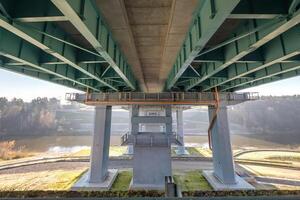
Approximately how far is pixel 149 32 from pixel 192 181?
1722cm

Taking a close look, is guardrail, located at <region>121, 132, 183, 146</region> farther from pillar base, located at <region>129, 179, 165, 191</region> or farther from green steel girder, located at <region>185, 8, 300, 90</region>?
green steel girder, located at <region>185, 8, 300, 90</region>

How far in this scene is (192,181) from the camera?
18188 mm

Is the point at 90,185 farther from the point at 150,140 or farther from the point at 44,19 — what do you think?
the point at 44,19

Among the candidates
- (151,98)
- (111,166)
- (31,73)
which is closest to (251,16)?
(31,73)

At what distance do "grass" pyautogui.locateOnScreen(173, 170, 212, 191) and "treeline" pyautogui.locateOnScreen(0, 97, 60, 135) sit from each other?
69.7 meters

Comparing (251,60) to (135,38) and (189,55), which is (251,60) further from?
(135,38)

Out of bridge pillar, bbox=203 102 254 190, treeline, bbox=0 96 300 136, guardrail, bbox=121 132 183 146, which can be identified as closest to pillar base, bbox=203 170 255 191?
bridge pillar, bbox=203 102 254 190

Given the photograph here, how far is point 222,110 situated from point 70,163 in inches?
957

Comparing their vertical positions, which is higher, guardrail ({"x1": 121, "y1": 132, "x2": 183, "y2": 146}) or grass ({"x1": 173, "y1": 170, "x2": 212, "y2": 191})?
guardrail ({"x1": 121, "y1": 132, "x2": 183, "y2": 146})

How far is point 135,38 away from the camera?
23.0 feet

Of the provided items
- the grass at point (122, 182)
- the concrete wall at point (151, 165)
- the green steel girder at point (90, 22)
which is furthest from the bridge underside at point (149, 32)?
the grass at point (122, 182)

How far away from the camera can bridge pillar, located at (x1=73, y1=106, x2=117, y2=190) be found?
15727 mm

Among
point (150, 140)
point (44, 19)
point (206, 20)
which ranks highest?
point (206, 20)

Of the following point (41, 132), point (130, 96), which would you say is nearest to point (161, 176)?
point (130, 96)
